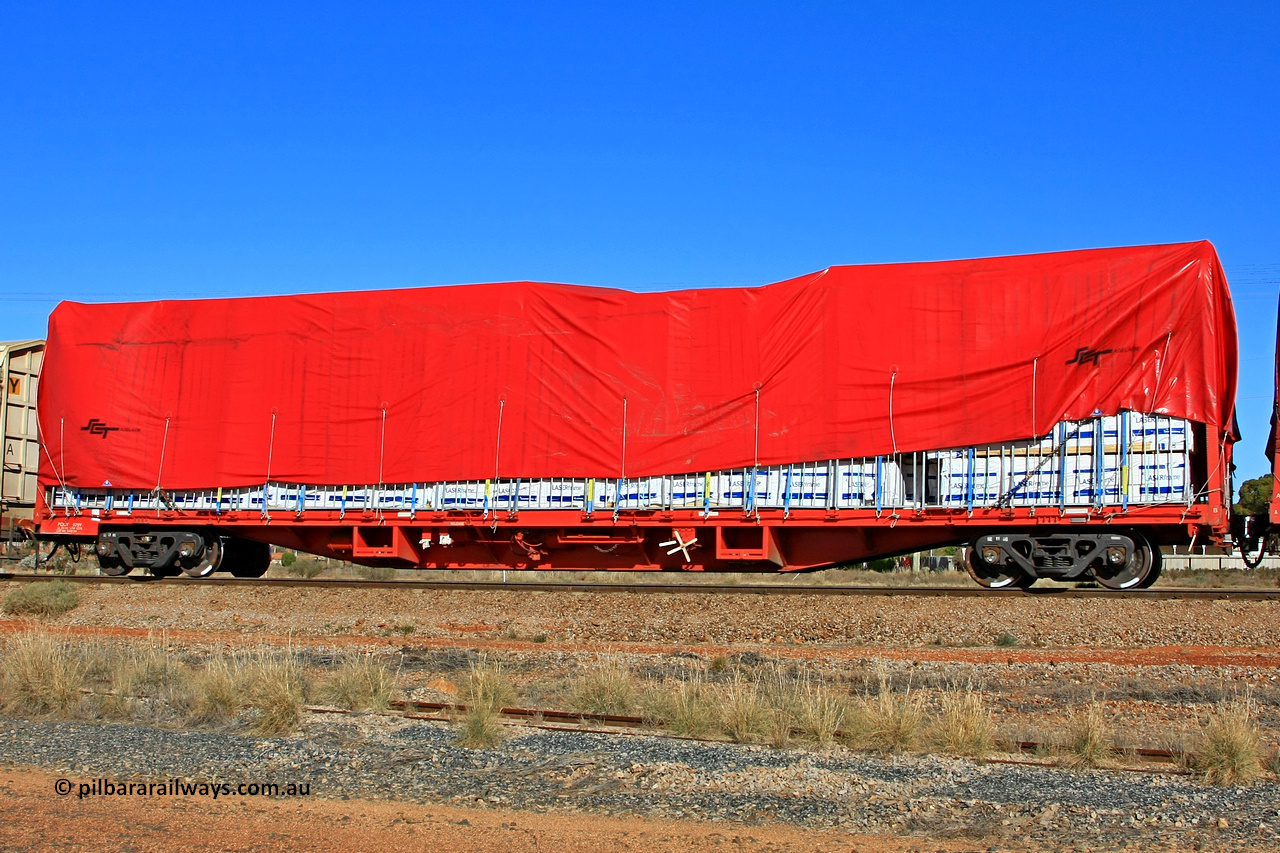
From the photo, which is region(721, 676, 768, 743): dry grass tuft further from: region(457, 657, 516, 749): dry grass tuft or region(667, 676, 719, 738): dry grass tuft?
region(457, 657, 516, 749): dry grass tuft

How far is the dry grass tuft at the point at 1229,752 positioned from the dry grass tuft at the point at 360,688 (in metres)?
6.14

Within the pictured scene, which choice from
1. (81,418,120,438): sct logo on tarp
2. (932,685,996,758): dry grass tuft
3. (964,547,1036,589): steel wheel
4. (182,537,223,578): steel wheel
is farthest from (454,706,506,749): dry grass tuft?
(81,418,120,438): sct logo on tarp

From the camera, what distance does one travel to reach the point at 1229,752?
6.81 meters

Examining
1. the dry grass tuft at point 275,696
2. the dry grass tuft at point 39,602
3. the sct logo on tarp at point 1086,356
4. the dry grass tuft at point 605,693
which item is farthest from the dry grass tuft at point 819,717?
the dry grass tuft at point 39,602

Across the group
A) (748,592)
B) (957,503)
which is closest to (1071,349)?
(957,503)

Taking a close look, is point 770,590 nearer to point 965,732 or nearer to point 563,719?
point 563,719

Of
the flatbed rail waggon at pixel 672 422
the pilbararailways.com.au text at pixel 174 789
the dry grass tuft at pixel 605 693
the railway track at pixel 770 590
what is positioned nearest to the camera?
the pilbararailways.com.au text at pixel 174 789

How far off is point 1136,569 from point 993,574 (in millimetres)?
1616

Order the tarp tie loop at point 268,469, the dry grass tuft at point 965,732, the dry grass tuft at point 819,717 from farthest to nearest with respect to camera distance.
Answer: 1. the tarp tie loop at point 268,469
2. the dry grass tuft at point 819,717
3. the dry grass tuft at point 965,732

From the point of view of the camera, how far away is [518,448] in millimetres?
14391

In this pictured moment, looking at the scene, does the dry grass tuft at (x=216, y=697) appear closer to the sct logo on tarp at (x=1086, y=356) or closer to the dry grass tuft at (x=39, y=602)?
the dry grass tuft at (x=39, y=602)

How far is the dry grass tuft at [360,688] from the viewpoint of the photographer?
883 centimetres

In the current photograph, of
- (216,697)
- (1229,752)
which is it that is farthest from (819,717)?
(216,697)

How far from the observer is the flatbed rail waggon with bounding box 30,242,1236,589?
40.0 ft
